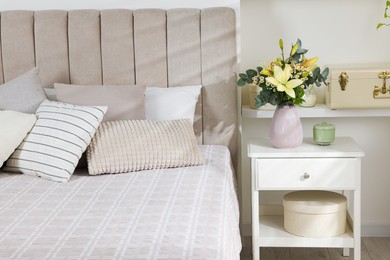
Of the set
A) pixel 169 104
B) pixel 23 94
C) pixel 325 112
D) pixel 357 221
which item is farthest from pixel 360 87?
pixel 23 94

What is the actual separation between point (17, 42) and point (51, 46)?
0.16 meters

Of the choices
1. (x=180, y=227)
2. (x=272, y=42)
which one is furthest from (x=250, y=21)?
(x=180, y=227)

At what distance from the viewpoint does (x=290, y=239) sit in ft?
9.92

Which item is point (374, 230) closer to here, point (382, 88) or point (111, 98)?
point (382, 88)

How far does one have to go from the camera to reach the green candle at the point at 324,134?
3.02 metres

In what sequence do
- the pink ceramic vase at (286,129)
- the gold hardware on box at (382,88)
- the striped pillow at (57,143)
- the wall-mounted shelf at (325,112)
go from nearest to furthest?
1. the striped pillow at (57,143)
2. the pink ceramic vase at (286,129)
3. the gold hardware on box at (382,88)
4. the wall-mounted shelf at (325,112)

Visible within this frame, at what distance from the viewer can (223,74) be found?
320cm

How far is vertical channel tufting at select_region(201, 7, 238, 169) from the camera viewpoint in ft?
10.4

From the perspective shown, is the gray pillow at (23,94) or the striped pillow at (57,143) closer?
the striped pillow at (57,143)

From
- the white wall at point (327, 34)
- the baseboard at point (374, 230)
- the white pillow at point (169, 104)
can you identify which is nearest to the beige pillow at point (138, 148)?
the white pillow at point (169, 104)

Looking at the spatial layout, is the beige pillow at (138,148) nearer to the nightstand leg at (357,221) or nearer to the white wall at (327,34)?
the nightstand leg at (357,221)

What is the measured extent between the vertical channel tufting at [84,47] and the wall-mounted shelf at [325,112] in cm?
75

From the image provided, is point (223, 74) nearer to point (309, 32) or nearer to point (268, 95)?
point (268, 95)

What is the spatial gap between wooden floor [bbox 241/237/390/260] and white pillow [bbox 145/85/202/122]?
782mm
